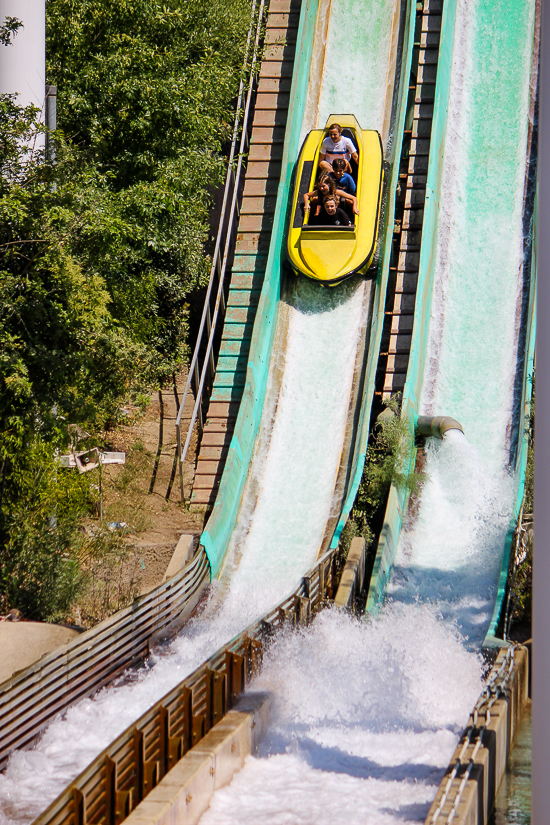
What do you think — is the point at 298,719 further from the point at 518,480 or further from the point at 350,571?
the point at 518,480

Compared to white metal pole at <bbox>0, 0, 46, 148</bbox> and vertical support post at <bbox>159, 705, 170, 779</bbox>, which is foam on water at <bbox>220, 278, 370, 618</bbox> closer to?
vertical support post at <bbox>159, 705, 170, 779</bbox>

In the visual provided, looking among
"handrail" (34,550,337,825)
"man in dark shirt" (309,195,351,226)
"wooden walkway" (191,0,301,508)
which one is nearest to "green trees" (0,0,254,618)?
"wooden walkway" (191,0,301,508)

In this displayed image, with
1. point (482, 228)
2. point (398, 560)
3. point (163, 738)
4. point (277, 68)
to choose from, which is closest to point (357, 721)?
point (163, 738)

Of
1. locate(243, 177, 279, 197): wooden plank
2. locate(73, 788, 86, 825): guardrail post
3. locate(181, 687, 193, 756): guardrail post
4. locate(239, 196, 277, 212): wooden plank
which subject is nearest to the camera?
locate(73, 788, 86, 825): guardrail post

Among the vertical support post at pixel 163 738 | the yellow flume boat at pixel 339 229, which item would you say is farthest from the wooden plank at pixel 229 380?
the vertical support post at pixel 163 738

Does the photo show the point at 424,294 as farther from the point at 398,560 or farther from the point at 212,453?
the point at 398,560

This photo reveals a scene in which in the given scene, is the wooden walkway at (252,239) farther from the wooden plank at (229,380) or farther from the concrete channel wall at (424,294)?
the concrete channel wall at (424,294)
